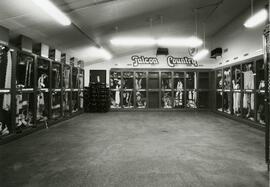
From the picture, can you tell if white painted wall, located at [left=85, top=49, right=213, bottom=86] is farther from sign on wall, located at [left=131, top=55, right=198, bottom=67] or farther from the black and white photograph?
sign on wall, located at [left=131, top=55, right=198, bottom=67]

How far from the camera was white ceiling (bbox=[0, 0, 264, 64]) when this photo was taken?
3951 millimetres

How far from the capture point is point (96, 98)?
9344 mm

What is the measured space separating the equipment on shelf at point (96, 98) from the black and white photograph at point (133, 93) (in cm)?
5

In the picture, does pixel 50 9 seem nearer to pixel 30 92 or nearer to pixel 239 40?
pixel 30 92

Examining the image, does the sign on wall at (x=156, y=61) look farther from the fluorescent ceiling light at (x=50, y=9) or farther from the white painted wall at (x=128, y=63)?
the fluorescent ceiling light at (x=50, y=9)

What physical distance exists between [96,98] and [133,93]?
206 centimetres

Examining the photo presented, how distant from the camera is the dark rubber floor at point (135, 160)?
7.55 feet

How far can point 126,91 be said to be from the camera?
1018cm

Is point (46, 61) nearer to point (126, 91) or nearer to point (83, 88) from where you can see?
point (83, 88)

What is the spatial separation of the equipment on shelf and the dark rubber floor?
4691 millimetres

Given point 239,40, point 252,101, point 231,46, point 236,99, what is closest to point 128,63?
point 231,46

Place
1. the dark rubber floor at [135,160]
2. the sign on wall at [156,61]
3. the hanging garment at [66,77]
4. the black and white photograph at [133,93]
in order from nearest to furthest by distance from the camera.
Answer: the dark rubber floor at [135,160] < the black and white photograph at [133,93] < the hanging garment at [66,77] < the sign on wall at [156,61]

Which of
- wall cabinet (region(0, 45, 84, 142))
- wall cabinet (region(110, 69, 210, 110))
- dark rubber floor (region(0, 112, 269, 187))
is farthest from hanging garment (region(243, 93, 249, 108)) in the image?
wall cabinet (region(0, 45, 84, 142))

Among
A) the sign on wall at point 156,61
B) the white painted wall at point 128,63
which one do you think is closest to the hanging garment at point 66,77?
the white painted wall at point 128,63
